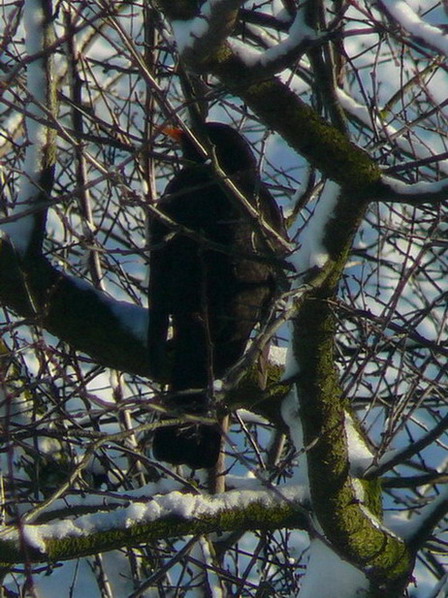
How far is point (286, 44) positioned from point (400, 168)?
440 mm

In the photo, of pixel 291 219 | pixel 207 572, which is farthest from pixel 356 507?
pixel 291 219

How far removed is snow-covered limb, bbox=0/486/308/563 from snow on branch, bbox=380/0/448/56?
1378 millimetres

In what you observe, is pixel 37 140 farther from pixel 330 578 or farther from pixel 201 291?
pixel 330 578

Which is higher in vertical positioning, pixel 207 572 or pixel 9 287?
pixel 9 287

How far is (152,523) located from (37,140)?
4.69ft

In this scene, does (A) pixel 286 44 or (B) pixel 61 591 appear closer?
(A) pixel 286 44

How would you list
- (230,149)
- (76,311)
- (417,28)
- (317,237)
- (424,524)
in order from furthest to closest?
(230,149) → (76,311) → (424,524) → (317,237) → (417,28)

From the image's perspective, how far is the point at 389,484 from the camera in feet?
11.9

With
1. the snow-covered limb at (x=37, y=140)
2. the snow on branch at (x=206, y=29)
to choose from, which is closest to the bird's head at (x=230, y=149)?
the snow-covered limb at (x=37, y=140)

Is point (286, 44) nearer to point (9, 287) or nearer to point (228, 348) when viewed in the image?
point (9, 287)

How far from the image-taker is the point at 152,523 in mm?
3387

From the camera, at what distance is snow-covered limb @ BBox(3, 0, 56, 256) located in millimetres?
3719

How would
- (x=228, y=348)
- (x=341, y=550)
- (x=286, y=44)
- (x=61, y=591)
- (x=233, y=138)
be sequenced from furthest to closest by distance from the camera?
(x=61, y=591), (x=233, y=138), (x=228, y=348), (x=341, y=550), (x=286, y=44)

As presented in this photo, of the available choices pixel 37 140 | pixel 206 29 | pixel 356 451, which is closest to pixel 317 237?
pixel 206 29
